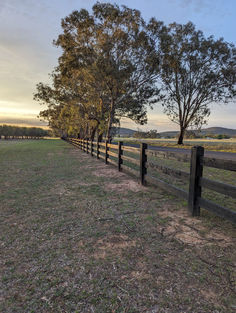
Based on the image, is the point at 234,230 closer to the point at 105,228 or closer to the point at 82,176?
the point at 105,228

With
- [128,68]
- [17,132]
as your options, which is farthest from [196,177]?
[17,132]

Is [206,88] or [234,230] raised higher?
[206,88]

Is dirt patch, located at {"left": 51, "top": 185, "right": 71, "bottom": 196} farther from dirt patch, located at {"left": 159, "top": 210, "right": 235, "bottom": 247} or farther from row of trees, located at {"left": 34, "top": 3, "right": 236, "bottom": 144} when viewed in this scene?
row of trees, located at {"left": 34, "top": 3, "right": 236, "bottom": 144}

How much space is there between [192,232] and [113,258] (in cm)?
154

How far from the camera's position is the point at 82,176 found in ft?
25.9

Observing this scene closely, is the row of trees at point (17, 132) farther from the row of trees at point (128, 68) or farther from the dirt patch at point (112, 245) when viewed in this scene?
the dirt patch at point (112, 245)

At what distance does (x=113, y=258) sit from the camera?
2572mm

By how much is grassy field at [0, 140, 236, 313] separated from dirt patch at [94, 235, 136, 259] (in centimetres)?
1

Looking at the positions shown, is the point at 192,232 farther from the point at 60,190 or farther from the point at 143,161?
the point at 60,190

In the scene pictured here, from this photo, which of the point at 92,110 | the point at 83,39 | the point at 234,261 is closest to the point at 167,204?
the point at 234,261

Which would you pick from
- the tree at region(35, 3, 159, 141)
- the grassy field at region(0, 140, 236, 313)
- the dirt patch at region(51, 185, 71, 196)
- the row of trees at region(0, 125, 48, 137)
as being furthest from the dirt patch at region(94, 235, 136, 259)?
the row of trees at region(0, 125, 48, 137)

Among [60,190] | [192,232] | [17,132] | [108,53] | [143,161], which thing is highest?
[108,53]

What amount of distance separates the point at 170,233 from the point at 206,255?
703 millimetres

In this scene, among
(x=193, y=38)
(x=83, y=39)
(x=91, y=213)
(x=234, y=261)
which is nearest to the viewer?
(x=234, y=261)
